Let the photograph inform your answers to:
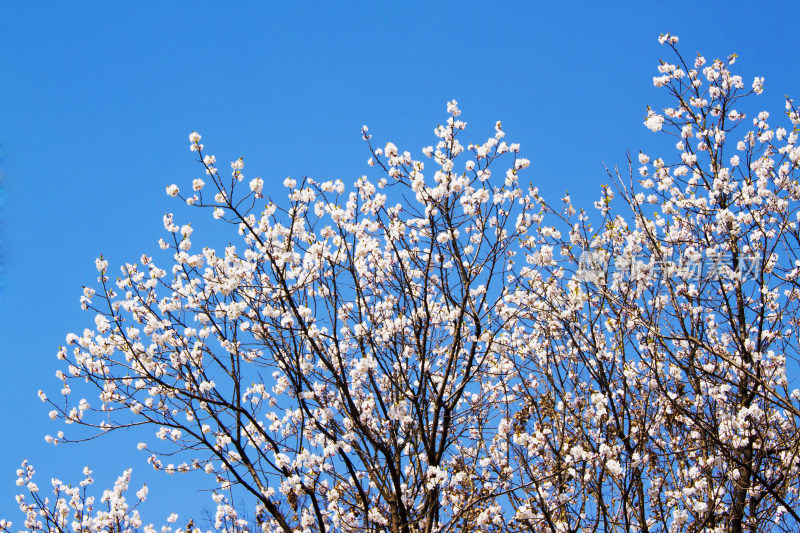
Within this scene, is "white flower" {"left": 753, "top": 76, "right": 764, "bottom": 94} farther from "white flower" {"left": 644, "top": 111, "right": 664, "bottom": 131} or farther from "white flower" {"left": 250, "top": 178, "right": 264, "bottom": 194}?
"white flower" {"left": 250, "top": 178, "right": 264, "bottom": 194}

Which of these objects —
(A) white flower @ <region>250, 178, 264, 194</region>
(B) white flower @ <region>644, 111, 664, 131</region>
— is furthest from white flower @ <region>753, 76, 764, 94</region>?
(A) white flower @ <region>250, 178, 264, 194</region>

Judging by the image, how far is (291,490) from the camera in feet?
20.4

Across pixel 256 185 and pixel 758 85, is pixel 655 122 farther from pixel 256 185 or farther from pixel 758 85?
pixel 256 185

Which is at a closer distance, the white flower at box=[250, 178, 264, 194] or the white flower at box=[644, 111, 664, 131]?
the white flower at box=[250, 178, 264, 194]

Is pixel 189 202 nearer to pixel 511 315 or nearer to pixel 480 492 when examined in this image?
pixel 511 315

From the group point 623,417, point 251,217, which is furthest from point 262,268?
point 623,417

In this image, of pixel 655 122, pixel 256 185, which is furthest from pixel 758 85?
pixel 256 185

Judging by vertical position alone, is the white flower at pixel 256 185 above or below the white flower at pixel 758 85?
below

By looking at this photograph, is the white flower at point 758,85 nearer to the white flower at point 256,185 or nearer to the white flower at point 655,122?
the white flower at point 655,122

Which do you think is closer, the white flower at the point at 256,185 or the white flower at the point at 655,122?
the white flower at the point at 256,185

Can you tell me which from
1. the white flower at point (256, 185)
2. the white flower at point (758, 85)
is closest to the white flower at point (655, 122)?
the white flower at point (758, 85)

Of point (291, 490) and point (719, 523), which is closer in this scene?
point (291, 490)

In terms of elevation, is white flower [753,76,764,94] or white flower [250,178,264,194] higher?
white flower [753,76,764,94]

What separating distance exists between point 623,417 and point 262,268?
14.0ft
